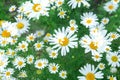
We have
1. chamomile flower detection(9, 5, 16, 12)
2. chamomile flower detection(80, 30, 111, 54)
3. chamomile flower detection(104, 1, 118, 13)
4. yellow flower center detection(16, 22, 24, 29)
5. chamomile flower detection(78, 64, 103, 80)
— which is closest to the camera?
chamomile flower detection(80, 30, 111, 54)

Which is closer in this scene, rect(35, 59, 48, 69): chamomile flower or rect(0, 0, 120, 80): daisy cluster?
rect(0, 0, 120, 80): daisy cluster

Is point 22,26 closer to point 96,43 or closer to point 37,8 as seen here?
point 37,8

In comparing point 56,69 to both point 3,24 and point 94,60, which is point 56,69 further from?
point 3,24

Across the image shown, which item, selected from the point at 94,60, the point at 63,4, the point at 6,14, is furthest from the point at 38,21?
the point at 94,60

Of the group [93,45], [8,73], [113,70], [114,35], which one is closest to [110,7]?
[114,35]

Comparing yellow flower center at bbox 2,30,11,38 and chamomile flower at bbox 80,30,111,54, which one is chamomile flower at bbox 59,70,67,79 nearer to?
chamomile flower at bbox 80,30,111,54

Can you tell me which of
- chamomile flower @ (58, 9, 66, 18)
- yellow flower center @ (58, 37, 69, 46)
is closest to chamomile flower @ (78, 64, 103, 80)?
yellow flower center @ (58, 37, 69, 46)

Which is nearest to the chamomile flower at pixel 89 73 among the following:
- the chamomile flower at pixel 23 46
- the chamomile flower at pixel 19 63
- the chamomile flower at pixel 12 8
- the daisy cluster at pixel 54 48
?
the daisy cluster at pixel 54 48
